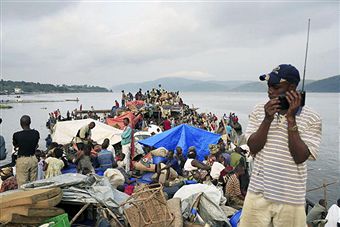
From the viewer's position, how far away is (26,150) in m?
5.63

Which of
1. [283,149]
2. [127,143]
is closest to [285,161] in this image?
[283,149]

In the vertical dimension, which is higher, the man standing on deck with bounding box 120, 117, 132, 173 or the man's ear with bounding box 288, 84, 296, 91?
the man's ear with bounding box 288, 84, 296, 91

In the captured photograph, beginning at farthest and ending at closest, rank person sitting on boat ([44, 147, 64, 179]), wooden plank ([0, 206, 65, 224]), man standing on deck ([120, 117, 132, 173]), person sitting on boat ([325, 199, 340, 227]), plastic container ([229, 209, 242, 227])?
man standing on deck ([120, 117, 132, 173]) → person sitting on boat ([44, 147, 64, 179]) → person sitting on boat ([325, 199, 340, 227]) → plastic container ([229, 209, 242, 227]) → wooden plank ([0, 206, 65, 224])

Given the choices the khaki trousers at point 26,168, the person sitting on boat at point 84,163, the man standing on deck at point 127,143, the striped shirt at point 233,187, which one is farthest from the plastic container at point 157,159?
the khaki trousers at point 26,168

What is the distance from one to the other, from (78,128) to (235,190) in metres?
9.60

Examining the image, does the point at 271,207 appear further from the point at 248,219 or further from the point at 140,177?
the point at 140,177

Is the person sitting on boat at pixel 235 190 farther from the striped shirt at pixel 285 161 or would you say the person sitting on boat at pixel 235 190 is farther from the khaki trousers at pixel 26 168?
the striped shirt at pixel 285 161

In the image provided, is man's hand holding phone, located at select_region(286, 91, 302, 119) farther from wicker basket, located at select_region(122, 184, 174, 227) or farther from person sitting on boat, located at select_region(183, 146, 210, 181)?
person sitting on boat, located at select_region(183, 146, 210, 181)

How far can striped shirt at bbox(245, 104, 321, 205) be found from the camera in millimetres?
2273

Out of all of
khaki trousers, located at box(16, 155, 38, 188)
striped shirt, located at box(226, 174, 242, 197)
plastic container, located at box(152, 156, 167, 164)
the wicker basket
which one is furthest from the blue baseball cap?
plastic container, located at box(152, 156, 167, 164)

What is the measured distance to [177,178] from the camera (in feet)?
A: 28.7

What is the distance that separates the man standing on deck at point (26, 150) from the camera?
18.1 ft

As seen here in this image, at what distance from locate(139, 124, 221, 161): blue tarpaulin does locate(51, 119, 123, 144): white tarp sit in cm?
212

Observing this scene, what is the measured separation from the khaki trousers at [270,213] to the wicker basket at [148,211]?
2488mm
